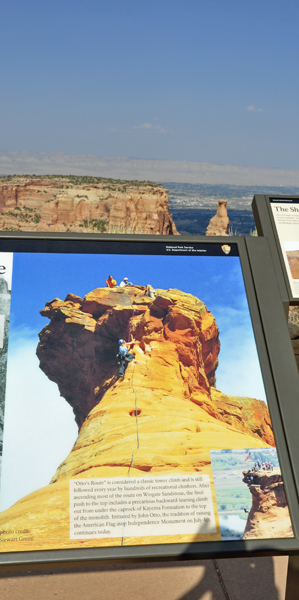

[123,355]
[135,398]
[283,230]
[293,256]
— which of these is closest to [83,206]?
[283,230]

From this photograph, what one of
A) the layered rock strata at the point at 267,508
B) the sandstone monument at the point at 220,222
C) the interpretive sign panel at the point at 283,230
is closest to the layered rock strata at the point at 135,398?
the layered rock strata at the point at 267,508

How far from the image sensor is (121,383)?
5.47 feet

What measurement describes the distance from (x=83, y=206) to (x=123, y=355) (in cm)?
3959

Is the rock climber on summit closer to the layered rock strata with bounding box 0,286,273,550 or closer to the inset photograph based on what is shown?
the layered rock strata with bounding box 0,286,273,550

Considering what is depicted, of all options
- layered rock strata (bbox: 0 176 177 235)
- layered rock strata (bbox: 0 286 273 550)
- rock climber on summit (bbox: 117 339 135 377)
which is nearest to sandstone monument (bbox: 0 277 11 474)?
layered rock strata (bbox: 0 286 273 550)

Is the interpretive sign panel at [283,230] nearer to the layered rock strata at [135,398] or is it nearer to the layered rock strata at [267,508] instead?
the layered rock strata at [135,398]

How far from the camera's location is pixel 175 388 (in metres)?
1.71

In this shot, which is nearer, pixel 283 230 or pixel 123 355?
pixel 123 355

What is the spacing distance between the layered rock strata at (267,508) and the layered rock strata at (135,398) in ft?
0.36

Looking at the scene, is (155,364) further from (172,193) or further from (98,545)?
(172,193)

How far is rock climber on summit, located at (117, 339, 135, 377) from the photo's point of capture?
1.69 m

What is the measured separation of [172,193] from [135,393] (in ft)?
289

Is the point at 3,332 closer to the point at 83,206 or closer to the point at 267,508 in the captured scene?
the point at 267,508

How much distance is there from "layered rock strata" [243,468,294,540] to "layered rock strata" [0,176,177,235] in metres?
34.2
